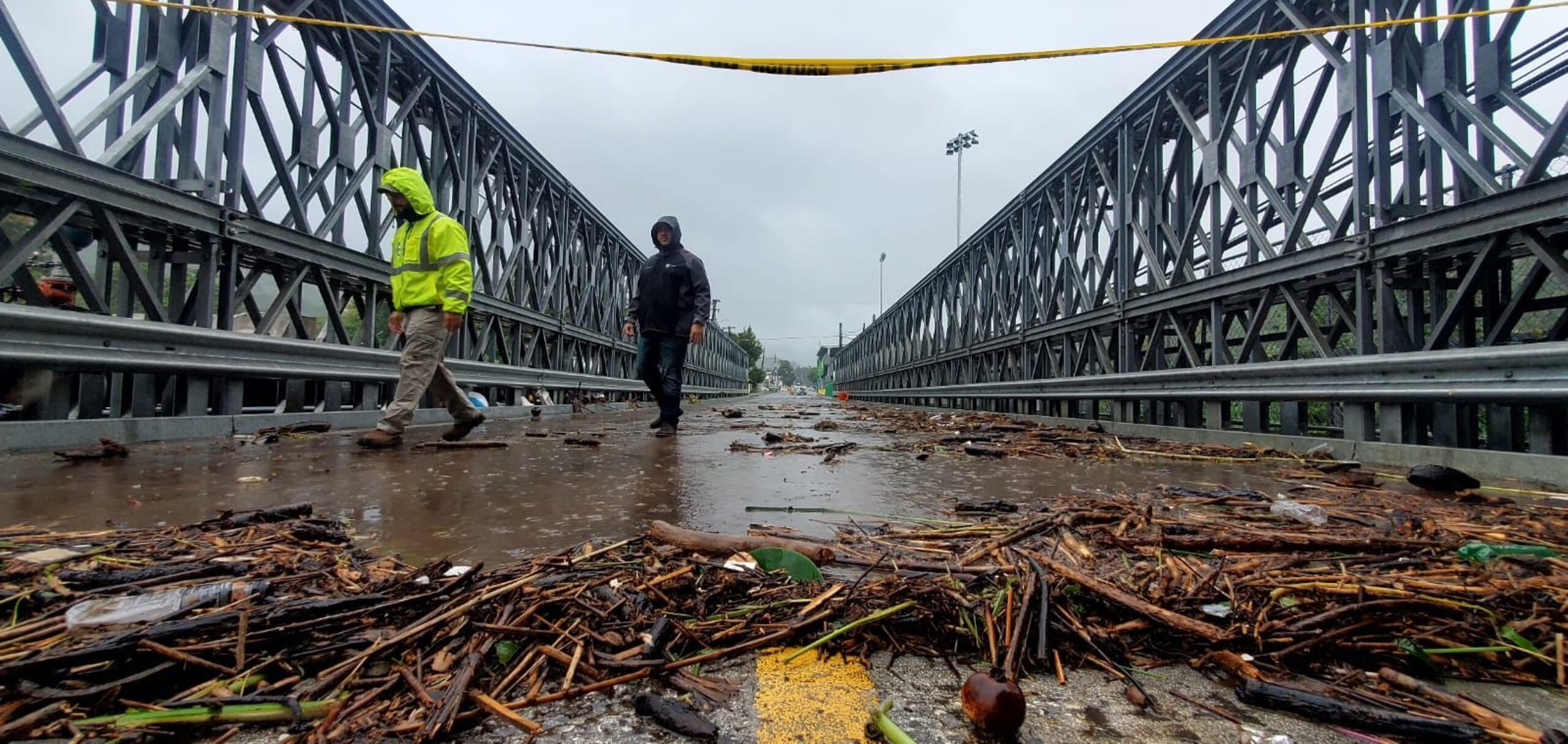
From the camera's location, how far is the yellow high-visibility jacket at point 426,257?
200 inches

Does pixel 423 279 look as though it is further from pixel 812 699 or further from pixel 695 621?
pixel 812 699

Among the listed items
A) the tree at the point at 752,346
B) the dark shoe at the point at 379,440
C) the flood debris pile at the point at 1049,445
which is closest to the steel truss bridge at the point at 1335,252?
the flood debris pile at the point at 1049,445

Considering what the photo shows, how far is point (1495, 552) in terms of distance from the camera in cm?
176

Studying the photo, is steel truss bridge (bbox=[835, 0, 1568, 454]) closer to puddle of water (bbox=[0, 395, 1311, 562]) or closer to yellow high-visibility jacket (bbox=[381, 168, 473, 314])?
puddle of water (bbox=[0, 395, 1311, 562])

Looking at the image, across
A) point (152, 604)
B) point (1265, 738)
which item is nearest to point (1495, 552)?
point (1265, 738)

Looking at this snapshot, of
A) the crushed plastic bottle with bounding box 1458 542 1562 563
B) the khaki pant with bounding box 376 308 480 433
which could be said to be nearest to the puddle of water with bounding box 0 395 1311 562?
the khaki pant with bounding box 376 308 480 433

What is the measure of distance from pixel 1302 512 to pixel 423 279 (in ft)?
18.4

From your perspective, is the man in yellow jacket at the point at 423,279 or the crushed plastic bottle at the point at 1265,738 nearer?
the crushed plastic bottle at the point at 1265,738

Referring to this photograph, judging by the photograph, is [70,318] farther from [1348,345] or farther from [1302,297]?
[1348,345]

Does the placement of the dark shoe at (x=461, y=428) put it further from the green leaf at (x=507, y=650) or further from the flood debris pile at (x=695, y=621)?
the green leaf at (x=507, y=650)

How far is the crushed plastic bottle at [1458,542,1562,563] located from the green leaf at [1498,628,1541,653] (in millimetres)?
569

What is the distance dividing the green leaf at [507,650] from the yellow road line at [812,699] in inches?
17.8

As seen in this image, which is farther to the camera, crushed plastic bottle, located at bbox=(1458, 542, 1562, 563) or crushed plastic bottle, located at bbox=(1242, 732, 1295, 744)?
crushed plastic bottle, located at bbox=(1458, 542, 1562, 563)

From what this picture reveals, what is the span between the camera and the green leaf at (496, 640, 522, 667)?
3.88 feet
